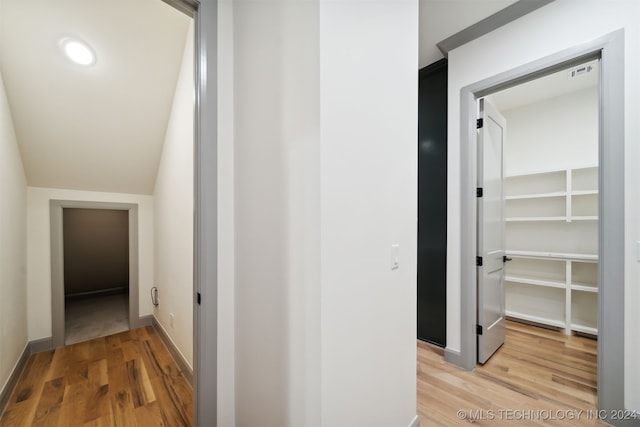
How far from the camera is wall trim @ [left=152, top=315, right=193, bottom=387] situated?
198cm

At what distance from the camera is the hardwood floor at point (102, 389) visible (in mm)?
1630

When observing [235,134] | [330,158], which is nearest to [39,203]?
[235,134]

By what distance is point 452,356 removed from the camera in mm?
2186

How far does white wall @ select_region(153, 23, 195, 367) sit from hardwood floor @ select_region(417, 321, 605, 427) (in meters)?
1.93

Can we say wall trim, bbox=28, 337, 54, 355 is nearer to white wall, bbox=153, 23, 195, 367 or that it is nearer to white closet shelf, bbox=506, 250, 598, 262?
white wall, bbox=153, 23, 195, 367

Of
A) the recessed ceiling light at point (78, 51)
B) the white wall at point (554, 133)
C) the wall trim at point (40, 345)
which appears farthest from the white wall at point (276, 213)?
the white wall at point (554, 133)

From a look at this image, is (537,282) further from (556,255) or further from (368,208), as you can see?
(368,208)

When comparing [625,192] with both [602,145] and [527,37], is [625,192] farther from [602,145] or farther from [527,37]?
[527,37]

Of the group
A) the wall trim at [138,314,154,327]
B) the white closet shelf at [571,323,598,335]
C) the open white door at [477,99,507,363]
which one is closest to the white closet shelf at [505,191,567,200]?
the open white door at [477,99,507,363]

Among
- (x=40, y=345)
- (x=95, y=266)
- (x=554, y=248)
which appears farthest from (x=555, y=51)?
(x=95, y=266)

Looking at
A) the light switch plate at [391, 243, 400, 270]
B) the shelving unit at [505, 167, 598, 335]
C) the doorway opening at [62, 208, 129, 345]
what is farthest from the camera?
the doorway opening at [62, 208, 129, 345]

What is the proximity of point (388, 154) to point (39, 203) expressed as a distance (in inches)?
134

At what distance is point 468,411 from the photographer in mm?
1637

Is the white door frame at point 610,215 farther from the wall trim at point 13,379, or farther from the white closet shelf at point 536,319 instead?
the wall trim at point 13,379
